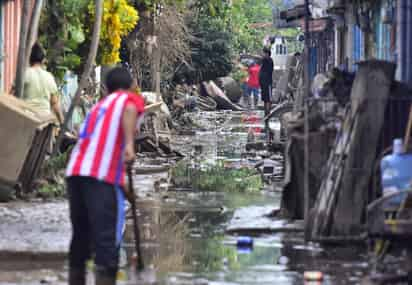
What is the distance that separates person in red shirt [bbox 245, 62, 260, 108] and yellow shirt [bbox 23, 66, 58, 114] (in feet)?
105

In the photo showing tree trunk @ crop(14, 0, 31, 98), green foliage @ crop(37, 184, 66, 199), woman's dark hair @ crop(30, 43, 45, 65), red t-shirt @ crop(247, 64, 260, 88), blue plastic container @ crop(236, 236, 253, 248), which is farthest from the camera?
red t-shirt @ crop(247, 64, 260, 88)

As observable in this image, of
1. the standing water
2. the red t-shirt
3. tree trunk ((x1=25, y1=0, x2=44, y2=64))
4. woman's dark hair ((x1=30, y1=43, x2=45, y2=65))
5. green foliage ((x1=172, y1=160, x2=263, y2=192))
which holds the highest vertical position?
tree trunk ((x1=25, y1=0, x2=44, y2=64))

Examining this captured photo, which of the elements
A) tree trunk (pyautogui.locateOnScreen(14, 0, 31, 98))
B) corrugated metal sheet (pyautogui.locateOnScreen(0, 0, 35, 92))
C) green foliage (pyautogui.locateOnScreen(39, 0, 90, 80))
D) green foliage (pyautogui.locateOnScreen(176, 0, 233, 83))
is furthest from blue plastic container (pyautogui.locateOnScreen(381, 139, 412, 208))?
green foliage (pyautogui.locateOnScreen(176, 0, 233, 83))

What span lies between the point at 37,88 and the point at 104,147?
625 cm

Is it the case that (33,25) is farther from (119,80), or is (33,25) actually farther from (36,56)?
(119,80)

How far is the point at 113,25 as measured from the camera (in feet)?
67.1

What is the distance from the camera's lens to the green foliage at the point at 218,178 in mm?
16891

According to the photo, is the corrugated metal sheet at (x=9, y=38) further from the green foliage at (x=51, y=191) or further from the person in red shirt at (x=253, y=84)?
the person in red shirt at (x=253, y=84)

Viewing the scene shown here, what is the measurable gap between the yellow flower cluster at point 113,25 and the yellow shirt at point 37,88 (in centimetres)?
554

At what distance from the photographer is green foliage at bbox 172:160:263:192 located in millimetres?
16891

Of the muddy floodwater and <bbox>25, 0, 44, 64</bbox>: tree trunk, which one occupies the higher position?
<bbox>25, 0, 44, 64</bbox>: tree trunk

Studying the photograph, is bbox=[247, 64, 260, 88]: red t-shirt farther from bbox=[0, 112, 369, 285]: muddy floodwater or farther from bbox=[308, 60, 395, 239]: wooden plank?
bbox=[308, 60, 395, 239]: wooden plank

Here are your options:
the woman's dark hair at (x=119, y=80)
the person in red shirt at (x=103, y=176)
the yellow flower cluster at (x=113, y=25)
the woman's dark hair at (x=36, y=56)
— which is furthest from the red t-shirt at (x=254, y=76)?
the person in red shirt at (x=103, y=176)

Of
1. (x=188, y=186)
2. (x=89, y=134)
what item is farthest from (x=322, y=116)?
(x=188, y=186)
